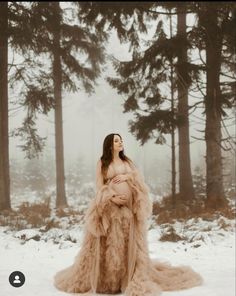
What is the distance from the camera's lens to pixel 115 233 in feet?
18.9

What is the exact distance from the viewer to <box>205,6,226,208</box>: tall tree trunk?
11.7 m

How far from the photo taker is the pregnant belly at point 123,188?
18.8ft

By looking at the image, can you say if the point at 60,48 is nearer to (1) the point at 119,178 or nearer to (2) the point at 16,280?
(1) the point at 119,178

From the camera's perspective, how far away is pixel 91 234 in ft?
19.4

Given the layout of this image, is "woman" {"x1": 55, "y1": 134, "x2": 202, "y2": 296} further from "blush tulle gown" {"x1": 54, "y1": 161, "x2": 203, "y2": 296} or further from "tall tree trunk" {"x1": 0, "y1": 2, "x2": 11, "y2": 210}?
"tall tree trunk" {"x1": 0, "y1": 2, "x2": 11, "y2": 210}

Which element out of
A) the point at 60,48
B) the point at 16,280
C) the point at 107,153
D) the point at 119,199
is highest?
the point at 60,48

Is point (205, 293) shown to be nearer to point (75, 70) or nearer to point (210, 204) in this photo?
point (210, 204)

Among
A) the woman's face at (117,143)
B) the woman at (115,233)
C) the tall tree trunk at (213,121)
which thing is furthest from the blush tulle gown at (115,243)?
the tall tree trunk at (213,121)

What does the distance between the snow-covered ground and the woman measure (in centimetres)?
38

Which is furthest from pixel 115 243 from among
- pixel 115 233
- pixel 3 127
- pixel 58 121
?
pixel 58 121

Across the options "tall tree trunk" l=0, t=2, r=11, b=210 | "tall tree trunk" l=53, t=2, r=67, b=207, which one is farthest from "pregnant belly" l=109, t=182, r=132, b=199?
"tall tree trunk" l=53, t=2, r=67, b=207

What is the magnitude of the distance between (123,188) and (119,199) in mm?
165

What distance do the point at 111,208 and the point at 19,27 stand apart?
8.30 m

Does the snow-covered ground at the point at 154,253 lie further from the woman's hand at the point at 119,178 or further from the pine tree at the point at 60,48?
the pine tree at the point at 60,48
